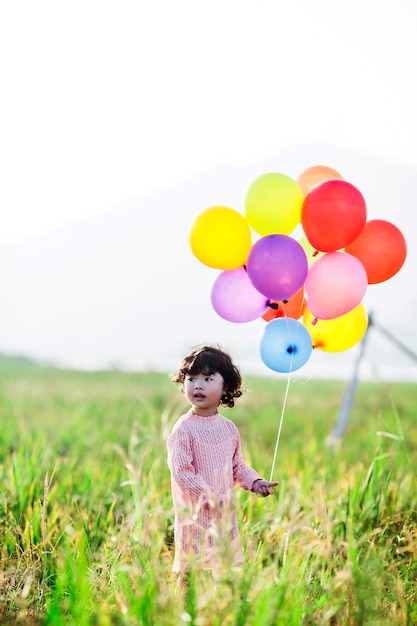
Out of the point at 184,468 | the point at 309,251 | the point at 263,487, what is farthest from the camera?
the point at 309,251

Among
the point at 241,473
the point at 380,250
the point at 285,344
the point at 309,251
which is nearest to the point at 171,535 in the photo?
the point at 241,473

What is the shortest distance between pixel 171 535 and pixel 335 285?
56.1 inches

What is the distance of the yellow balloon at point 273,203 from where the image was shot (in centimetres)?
296

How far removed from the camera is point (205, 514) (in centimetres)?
256

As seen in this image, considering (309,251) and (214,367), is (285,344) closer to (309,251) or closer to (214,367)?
(214,367)

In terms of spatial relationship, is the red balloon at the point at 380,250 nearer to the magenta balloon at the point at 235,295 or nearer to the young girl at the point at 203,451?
the magenta balloon at the point at 235,295

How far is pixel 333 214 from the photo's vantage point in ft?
9.48

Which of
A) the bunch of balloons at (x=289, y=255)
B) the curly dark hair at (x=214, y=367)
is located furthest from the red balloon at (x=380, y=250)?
the curly dark hair at (x=214, y=367)

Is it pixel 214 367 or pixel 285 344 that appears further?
pixel 285 344

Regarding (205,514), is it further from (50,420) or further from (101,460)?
(50,420)

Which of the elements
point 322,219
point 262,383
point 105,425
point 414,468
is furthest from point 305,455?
Answer: point 262,383

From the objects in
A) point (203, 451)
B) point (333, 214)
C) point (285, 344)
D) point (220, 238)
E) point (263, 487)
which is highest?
point (333, 214)

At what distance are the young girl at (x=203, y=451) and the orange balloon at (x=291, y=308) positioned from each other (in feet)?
1.57

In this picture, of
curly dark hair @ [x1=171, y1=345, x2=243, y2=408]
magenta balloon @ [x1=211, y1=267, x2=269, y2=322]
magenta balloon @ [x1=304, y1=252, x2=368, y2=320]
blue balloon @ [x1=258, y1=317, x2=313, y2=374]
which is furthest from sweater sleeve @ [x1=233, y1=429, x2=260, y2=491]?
magenta balloon @ [x1=304, y1=252, x2=368, y2=320]
